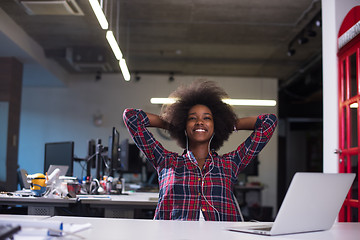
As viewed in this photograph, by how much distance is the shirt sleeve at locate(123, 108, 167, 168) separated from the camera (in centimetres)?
240

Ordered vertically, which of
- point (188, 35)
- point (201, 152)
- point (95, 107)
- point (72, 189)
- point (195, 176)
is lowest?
Result: point (72, 189)

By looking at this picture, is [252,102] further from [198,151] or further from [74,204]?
[198,151]

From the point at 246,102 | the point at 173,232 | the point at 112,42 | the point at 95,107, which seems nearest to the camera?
the point at 173,232

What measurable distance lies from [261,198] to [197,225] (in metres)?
8.62

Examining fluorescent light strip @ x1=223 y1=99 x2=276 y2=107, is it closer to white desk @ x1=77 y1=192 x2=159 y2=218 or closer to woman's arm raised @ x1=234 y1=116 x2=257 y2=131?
white desk @ x1=77 y1=192 x2=159 y2=218

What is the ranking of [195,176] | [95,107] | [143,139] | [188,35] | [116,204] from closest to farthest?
[195,176]
[143,139]
[116,204]
[188,35]
[95,107]

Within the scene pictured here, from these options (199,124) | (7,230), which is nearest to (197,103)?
(199,124)

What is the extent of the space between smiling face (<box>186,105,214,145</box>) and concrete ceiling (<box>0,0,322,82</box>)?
10.6 ft

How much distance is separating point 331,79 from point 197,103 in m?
1.97

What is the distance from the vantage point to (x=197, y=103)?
264 cm

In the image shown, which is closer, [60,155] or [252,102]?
[60,155]

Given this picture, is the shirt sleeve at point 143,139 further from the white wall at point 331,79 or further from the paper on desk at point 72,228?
the white wall at point 331,79

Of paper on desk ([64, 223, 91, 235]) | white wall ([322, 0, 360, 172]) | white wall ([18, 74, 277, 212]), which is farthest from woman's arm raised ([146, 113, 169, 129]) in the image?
white wall ([18, 74, 277, 212])

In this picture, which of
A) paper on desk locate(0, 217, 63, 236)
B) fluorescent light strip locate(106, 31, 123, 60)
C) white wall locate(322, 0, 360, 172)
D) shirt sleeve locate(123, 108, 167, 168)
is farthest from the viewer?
fluorescent light strip locate(106, 31, 123, 60)
